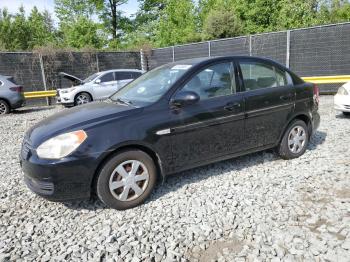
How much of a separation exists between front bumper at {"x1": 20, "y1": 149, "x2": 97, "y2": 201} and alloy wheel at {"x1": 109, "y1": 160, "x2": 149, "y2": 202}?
267 millimetres

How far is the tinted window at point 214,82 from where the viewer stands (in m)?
3.97

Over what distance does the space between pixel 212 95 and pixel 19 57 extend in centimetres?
1336

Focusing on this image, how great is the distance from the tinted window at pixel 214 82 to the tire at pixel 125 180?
108 cm

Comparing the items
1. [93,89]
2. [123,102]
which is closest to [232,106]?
[123,102]

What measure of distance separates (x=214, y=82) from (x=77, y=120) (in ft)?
5.98

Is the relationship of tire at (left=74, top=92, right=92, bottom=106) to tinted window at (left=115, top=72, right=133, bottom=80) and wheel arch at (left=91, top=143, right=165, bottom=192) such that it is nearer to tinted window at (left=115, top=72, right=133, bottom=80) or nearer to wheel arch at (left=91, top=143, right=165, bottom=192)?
tinted window at (left=115, top=72, right=133, bottom=80)

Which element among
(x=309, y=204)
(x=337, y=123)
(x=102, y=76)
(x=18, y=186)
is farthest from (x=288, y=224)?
(x=102, y=76)

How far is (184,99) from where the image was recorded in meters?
3.66

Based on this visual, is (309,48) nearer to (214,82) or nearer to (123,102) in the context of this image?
(214,82)

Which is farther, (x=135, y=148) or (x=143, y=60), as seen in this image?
(x=143, y=60)

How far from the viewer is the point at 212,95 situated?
160 inches

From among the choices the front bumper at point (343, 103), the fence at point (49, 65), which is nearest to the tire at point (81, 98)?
the fence at point (49, 65)

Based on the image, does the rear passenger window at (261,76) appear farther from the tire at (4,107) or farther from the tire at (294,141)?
the tire at (4,107)

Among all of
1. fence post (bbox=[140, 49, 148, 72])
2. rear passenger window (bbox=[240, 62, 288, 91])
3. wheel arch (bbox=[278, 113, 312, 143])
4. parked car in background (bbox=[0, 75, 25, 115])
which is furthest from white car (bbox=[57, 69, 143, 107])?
wheel arch (bbox=[278, 113, 312, 143])
